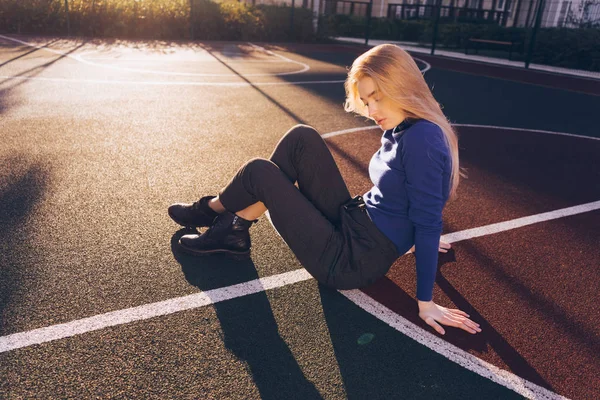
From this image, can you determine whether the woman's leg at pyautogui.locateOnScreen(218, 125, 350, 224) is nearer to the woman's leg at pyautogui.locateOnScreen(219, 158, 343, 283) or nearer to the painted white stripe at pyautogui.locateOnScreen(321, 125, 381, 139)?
the woman's leg at pyautogui.locateOnScreen(219, 158, 343, 283)

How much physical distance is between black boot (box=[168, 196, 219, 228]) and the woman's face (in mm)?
1349

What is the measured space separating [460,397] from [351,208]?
1.18 meters

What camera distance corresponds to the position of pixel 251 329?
262 centimetres

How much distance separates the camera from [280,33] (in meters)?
21.1

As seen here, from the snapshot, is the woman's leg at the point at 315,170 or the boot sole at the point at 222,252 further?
the boot sole at the point at 222,252

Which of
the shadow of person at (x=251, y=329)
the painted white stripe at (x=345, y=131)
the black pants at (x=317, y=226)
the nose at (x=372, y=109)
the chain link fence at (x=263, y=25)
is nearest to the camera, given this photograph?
the shadow of person at (x=251, y=329)

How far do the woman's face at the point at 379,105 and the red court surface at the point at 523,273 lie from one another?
3.80 feet

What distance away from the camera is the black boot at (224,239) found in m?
3.15

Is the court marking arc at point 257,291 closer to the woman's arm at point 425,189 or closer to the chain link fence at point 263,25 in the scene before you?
the woman's arm at point 425,189

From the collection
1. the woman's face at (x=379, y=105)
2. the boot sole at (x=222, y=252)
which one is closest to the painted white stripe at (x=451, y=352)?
the boot sole at (x=222, y=252)

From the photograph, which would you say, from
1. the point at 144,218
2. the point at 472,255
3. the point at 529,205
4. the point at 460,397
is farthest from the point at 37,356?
the point at 529,205

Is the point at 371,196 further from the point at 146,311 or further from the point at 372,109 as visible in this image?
the point at 146,311

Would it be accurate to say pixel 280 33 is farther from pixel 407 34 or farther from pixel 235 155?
pixel 235 155

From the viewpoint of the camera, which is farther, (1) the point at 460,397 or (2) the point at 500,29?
(2) the point at 500,29
